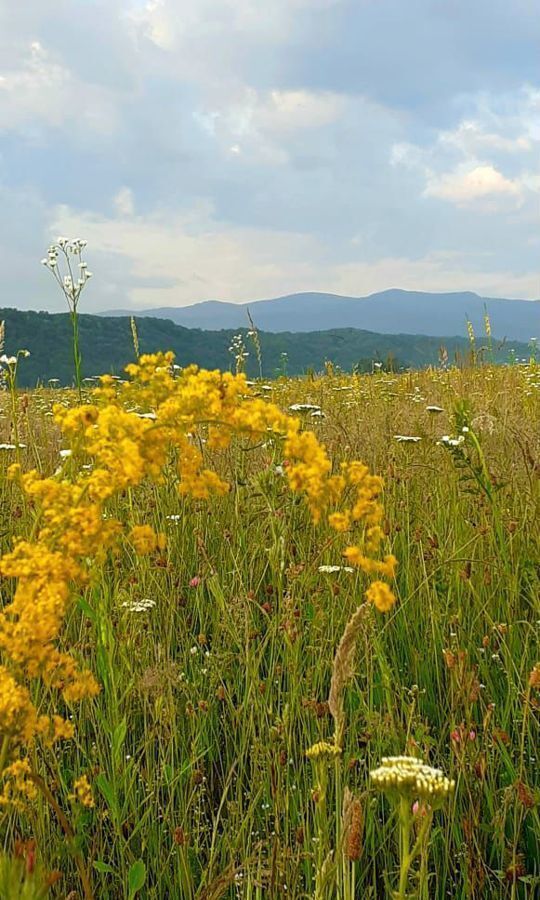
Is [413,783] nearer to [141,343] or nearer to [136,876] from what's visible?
[136,876]

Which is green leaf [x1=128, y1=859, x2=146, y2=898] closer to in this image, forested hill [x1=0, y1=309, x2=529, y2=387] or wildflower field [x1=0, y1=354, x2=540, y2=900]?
wildflower field [x1=0, y1=354, x2=540, y2=900]

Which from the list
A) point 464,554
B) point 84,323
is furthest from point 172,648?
point 84,323

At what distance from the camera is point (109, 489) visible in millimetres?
1278

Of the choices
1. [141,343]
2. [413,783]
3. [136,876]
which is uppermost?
[141,343]

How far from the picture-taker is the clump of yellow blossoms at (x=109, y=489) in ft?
3.99

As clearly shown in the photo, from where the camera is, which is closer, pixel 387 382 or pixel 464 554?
pixel 464 554

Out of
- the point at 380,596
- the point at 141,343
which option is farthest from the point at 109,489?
the point at 141,343

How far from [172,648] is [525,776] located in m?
1.38

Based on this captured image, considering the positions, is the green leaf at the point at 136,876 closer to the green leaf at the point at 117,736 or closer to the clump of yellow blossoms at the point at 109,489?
the green leaf at the point at 117,736

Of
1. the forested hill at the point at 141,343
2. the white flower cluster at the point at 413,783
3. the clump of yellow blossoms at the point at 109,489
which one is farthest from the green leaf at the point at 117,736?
the forested hill at the point at 141,343

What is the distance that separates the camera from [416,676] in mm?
2662

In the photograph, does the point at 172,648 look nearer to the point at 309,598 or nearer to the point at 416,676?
the point at 309,598

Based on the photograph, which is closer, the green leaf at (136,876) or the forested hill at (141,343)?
the green leaf at (136,876)

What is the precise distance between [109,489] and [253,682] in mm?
1104
